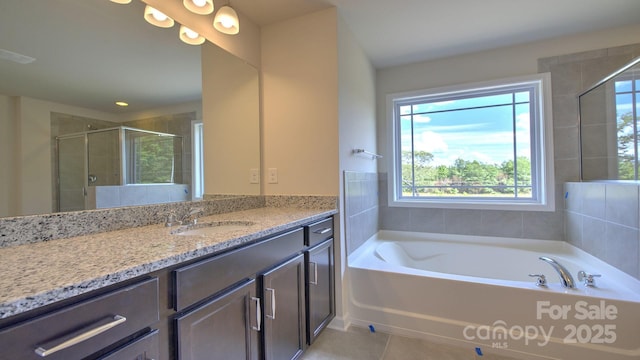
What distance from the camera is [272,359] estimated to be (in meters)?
1.31

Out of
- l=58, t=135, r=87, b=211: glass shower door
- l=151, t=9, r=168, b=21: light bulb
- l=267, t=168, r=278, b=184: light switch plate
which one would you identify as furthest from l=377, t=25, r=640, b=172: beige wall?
l=58, t=135, r=87, b=211: glass shower door

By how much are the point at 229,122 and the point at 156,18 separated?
0.73 meters

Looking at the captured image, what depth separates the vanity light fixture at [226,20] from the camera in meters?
1.68

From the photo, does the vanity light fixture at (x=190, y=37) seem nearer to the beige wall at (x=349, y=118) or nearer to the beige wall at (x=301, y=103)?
the beige wall at (x=301, y=103)

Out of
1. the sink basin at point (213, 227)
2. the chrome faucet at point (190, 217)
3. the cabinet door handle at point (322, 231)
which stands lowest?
the cabinet door handle at point (322, 231)

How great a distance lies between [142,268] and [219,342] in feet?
1.54

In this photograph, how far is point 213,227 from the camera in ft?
5.34

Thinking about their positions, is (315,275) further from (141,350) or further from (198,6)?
(198,6)

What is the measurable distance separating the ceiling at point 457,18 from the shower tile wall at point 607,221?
1.26 meters

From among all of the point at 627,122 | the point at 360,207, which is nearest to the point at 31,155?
the point at 360,207

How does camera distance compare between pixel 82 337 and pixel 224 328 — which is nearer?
pixel 82 337

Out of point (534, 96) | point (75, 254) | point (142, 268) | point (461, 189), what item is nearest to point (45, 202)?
point (75, 254)

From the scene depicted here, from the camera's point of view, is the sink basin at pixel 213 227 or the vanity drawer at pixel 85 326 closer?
the vanity drawer at pixel 85 326

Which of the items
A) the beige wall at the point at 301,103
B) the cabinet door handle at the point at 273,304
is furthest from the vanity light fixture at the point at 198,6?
the cabinet door handle at the point at 273,304
